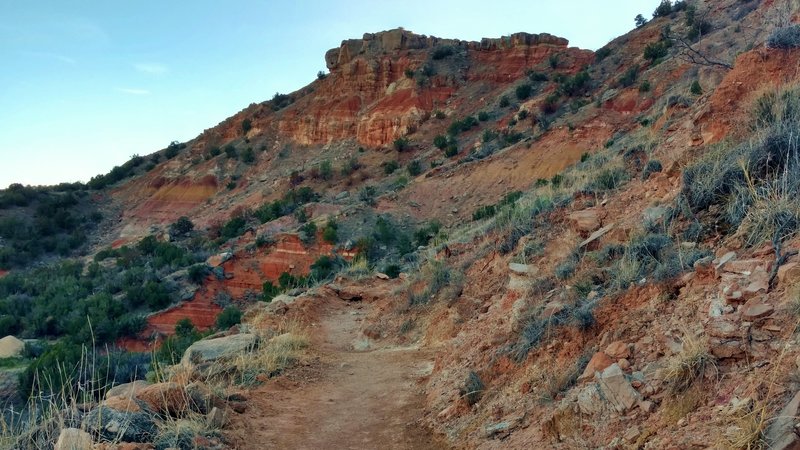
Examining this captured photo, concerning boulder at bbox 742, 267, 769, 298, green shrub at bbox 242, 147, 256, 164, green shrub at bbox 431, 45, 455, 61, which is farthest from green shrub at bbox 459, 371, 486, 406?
green shrub at bbox 242, 147, 256, 164

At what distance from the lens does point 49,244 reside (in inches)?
1655

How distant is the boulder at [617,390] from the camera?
4.00m

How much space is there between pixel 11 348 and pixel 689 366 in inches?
855

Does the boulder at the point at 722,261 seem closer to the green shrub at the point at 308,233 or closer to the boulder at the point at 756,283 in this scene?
the boulder at the point at 756,283

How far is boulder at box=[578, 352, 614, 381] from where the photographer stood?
180 inches

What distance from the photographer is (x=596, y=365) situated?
4645 millimetres

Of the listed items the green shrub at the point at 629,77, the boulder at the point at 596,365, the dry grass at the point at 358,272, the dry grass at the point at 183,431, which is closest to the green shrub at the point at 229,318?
the dry grass at the point at 358,272

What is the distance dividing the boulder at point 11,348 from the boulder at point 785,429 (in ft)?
70.0

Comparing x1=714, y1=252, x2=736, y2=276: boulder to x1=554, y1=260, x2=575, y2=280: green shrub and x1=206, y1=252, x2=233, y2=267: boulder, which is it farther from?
x1=206, y1=252, x2=233, y2=267: boulder

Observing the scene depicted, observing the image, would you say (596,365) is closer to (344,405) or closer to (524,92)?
(344,405)

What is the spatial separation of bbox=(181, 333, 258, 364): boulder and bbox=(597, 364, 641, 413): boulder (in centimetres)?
554

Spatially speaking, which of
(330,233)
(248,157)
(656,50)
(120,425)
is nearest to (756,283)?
(120,425)

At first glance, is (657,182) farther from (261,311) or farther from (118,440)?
(261,311)

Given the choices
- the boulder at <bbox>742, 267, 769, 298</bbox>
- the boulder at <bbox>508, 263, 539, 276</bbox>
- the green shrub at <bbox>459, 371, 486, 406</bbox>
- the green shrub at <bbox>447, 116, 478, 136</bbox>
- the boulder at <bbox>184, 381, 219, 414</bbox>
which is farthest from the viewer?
the green shrub at <bbox>447, 116, 478, 136</bbox>
